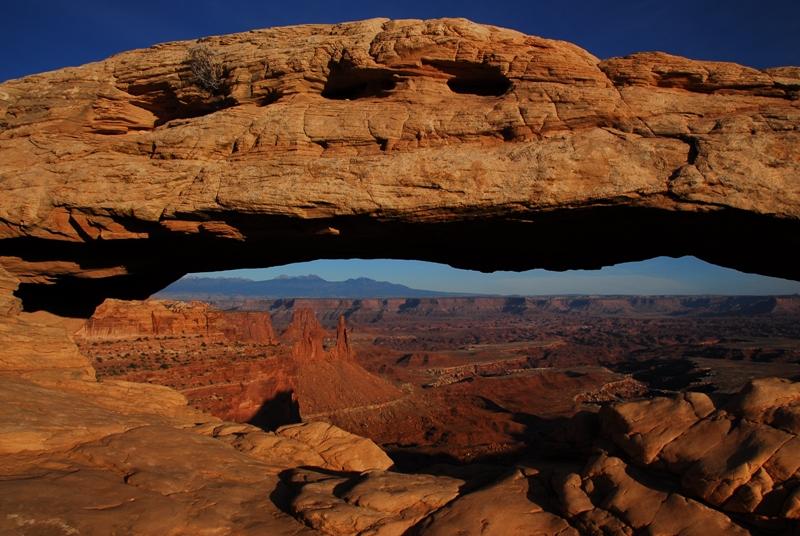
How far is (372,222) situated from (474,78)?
16.1 ft

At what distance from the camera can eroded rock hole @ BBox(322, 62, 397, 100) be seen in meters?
13.7

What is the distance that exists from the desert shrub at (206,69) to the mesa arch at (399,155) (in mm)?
161

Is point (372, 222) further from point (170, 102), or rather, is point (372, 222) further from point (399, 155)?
point (170, 102)

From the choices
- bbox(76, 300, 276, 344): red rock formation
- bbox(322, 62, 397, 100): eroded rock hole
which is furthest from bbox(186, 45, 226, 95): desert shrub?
bbox(76, 300, 276, 344): red rock formation

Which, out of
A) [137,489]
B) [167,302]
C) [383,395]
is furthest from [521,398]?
[137,489]

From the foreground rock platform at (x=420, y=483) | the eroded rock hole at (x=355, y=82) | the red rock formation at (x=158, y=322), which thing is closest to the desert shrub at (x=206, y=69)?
the eroded rock hole at (x=355, y=82)

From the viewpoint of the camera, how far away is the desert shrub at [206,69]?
47.9 feet

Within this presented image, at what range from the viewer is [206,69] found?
14.6 m

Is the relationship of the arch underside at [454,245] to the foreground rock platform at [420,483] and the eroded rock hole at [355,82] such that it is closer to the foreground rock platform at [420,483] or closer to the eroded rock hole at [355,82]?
the eroded rock hole at [355,82]

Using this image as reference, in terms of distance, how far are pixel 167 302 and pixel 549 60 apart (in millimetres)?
53233

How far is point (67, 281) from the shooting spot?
16.5m

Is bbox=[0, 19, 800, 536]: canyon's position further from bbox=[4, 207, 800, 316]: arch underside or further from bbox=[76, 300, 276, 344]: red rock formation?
bbox=[76, 300, 276, 344]: red rock formation

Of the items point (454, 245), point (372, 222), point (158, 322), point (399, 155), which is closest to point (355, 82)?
point (399, 155)

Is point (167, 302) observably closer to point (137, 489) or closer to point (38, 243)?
point (38, 243)
